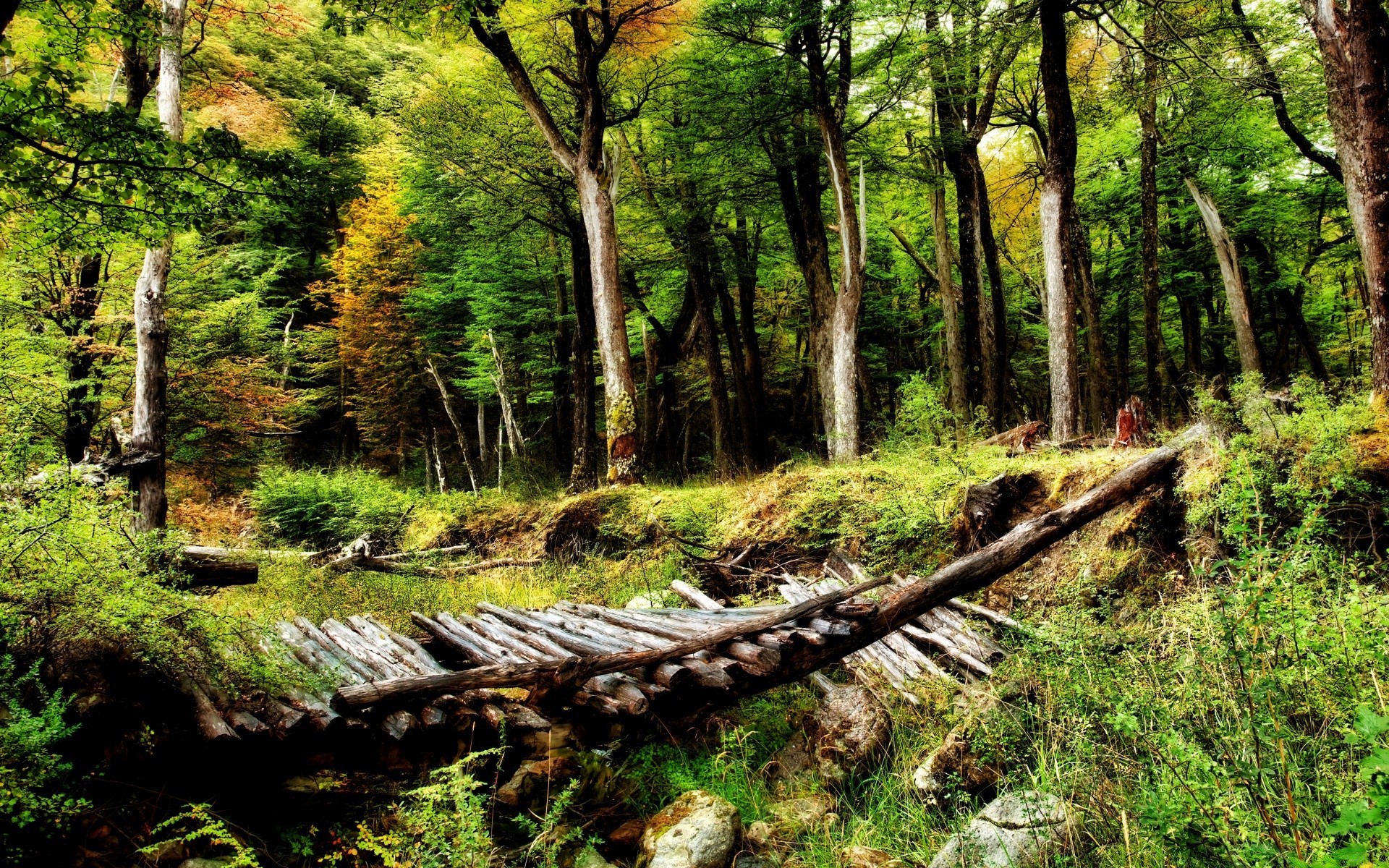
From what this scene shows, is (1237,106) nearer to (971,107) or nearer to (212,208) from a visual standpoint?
(971,107)

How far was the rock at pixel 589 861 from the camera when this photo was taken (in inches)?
140

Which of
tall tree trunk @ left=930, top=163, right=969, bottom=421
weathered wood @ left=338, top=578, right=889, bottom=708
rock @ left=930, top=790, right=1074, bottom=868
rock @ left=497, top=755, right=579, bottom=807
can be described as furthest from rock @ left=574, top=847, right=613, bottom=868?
tall tree trunk @ left=930, top=163, right=969, bottom=421

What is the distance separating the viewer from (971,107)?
1362 centimetres

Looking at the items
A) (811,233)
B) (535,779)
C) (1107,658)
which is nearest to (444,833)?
(535,779)

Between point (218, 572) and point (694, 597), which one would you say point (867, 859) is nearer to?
point (694, 597)

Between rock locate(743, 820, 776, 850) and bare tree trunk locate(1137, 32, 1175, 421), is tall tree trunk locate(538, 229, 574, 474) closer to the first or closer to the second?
bare tree trunk locate(1137, 32, 1175, 421)

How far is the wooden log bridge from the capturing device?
150 inches

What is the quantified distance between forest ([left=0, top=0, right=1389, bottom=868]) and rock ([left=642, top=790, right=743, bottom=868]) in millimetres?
26

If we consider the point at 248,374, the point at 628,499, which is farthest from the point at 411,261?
the point at 628,499

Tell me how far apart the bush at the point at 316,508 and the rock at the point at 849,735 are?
11203 mm

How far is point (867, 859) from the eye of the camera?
311 centimetres

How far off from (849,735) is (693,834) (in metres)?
1.32

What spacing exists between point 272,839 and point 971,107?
50.2 feet

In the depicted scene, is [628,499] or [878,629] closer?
[878,629]
